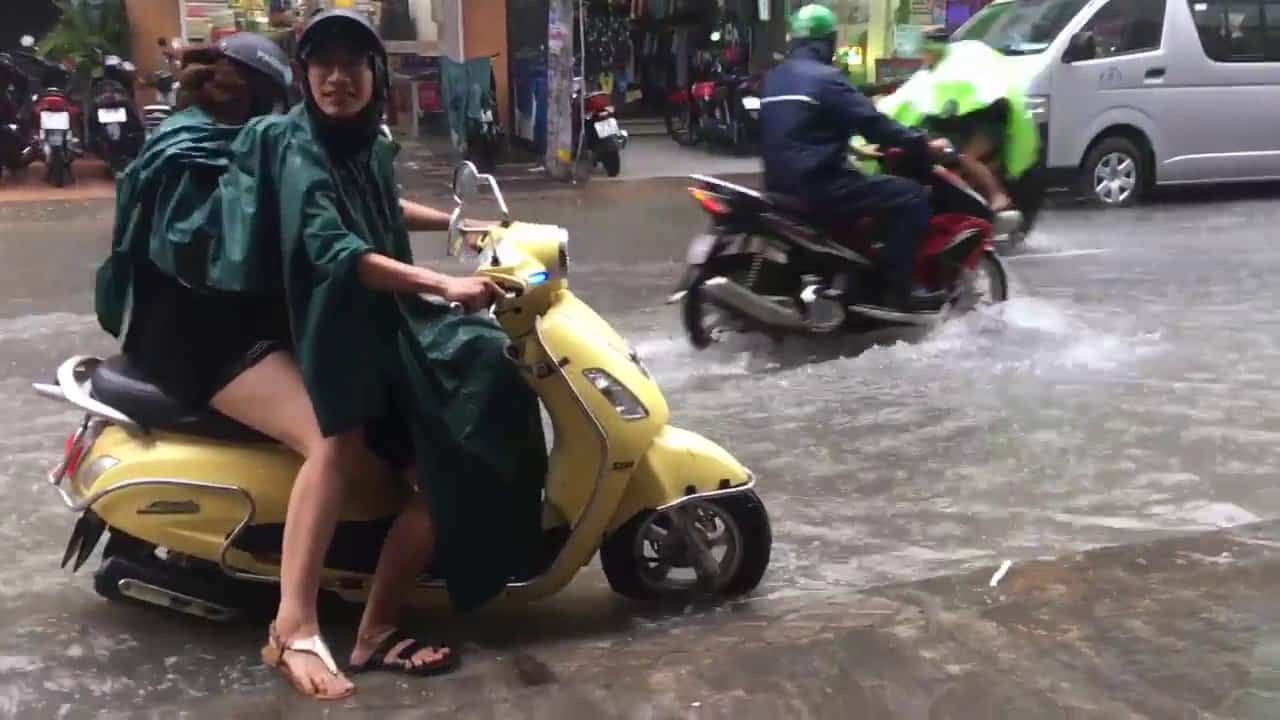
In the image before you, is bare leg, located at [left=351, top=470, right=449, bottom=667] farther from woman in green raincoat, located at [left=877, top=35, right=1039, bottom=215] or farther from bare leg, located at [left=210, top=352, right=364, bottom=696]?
woman in green raincoat, located at [left=877, top=35, right=1039, bottom=215]

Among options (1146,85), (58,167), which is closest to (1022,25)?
(1146,85)

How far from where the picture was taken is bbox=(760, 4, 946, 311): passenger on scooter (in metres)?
6.23

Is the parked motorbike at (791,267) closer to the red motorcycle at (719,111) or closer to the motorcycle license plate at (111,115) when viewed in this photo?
the red motorcycle at (719,111)

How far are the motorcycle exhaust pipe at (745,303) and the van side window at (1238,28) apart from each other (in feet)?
22.4

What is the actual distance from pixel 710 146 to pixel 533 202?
4219 mm

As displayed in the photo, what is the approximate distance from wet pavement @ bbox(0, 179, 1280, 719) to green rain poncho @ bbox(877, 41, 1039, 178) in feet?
4.46

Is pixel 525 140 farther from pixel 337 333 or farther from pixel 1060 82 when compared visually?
pixel 337 333

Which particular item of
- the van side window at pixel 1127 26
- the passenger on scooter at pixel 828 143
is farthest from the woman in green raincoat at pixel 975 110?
the van side window at pixel 1127 26

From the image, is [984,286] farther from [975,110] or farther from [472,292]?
[472,292]

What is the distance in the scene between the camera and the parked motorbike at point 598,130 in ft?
43.5

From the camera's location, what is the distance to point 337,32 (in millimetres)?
3027

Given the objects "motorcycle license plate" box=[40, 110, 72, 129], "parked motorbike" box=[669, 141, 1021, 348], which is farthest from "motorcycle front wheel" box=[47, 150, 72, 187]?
"parked motorbike" box=[669, 141, 1021, 348]

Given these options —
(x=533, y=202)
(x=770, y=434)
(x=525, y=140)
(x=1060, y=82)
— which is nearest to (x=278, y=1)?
(x=525, y=140)

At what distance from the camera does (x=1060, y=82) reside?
1097 centimetres
